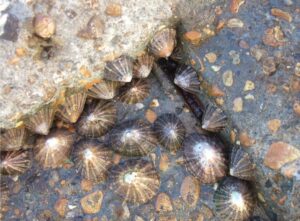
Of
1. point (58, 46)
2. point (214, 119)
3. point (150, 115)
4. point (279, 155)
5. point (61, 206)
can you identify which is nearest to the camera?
point (279, 155)

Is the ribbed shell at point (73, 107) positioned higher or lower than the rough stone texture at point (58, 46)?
lower

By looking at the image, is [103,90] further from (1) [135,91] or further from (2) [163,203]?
(2) [163,203]

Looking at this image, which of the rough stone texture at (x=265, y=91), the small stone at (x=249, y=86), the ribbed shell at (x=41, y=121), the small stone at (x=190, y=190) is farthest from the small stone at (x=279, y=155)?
the ribbed shell at (x=41, y=121)

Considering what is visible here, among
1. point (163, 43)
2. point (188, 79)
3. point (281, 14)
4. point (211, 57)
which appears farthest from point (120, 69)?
point (281, 14)

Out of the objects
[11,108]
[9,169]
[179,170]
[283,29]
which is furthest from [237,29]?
[9,169]

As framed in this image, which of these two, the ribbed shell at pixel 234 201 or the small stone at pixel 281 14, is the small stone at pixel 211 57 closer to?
the small stone at pixel 281 14

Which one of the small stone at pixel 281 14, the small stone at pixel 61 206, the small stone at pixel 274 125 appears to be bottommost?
the small stone at pixel 61 206
